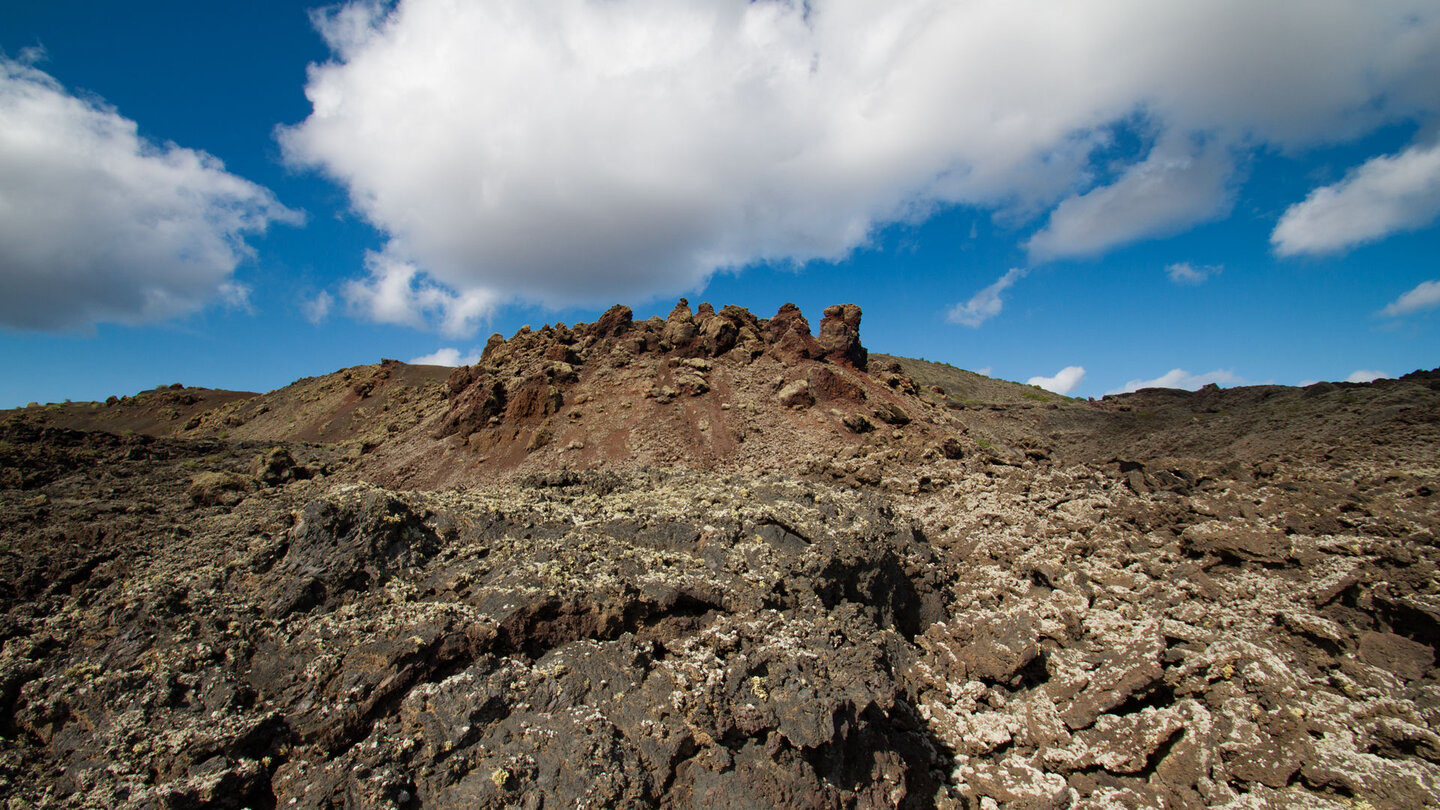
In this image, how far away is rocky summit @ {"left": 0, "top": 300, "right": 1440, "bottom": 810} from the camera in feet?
15.0

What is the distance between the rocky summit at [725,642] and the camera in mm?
4566

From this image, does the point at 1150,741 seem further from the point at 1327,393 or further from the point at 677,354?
the point at 1327,393

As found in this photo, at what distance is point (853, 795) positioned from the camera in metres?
5.04

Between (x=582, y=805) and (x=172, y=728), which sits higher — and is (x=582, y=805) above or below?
below

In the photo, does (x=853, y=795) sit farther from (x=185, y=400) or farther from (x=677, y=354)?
(x=185, y=400)

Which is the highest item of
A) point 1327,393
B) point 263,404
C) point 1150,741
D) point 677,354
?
point 263,404

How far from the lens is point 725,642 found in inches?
243

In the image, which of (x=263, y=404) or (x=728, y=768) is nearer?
A: (x=728, y=768)

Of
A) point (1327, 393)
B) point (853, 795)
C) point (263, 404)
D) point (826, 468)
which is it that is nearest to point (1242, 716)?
point (853, 795)

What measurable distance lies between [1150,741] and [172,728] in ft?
29.9

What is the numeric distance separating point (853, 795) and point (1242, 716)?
472cm

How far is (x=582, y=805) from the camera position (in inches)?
167

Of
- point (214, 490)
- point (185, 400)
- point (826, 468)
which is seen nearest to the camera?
point (214, 490)

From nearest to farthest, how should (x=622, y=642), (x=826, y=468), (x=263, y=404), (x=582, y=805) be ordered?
1. (x=582, y=805)
2. (x=622, y=642)
3. (x=826, y=468)
4. (x=263, y=404)
